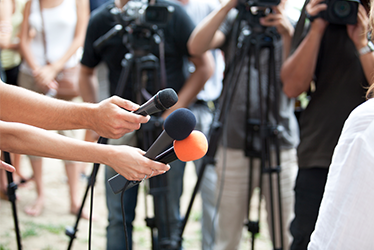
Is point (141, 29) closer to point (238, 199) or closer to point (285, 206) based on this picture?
point (238, 199)

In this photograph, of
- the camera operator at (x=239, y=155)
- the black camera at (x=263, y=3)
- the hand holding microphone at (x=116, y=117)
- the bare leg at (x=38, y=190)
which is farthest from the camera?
the bare leg at (x=38, y=190)

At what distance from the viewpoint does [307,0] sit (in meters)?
1.44

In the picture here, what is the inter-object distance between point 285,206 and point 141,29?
1.13 metres

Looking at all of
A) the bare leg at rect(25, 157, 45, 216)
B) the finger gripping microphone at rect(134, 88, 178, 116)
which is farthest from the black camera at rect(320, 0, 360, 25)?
the bare leg at rect(25, 157, 45, 216)

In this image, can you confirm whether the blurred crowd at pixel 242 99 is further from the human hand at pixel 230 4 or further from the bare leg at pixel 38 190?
the bare leg at pixel 38 190

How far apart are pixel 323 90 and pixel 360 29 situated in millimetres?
265

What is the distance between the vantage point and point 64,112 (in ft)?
3.47

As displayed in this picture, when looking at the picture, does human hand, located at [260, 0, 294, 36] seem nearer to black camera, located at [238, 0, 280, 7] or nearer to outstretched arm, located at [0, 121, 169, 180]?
black camera, located at [238, 0, 280, 7]

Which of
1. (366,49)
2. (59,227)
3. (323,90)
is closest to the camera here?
(366,49)

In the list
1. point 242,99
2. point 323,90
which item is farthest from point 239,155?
point 323,90

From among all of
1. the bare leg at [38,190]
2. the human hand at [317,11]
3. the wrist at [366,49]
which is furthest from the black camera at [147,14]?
the bare leg at [38,190]

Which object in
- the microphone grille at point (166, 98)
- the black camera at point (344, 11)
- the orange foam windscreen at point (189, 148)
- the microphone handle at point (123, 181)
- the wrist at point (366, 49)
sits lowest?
the microphone handle at point (123, 181)

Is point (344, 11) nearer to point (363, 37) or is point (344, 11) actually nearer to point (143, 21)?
point (363, 37)

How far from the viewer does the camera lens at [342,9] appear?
1.27m
